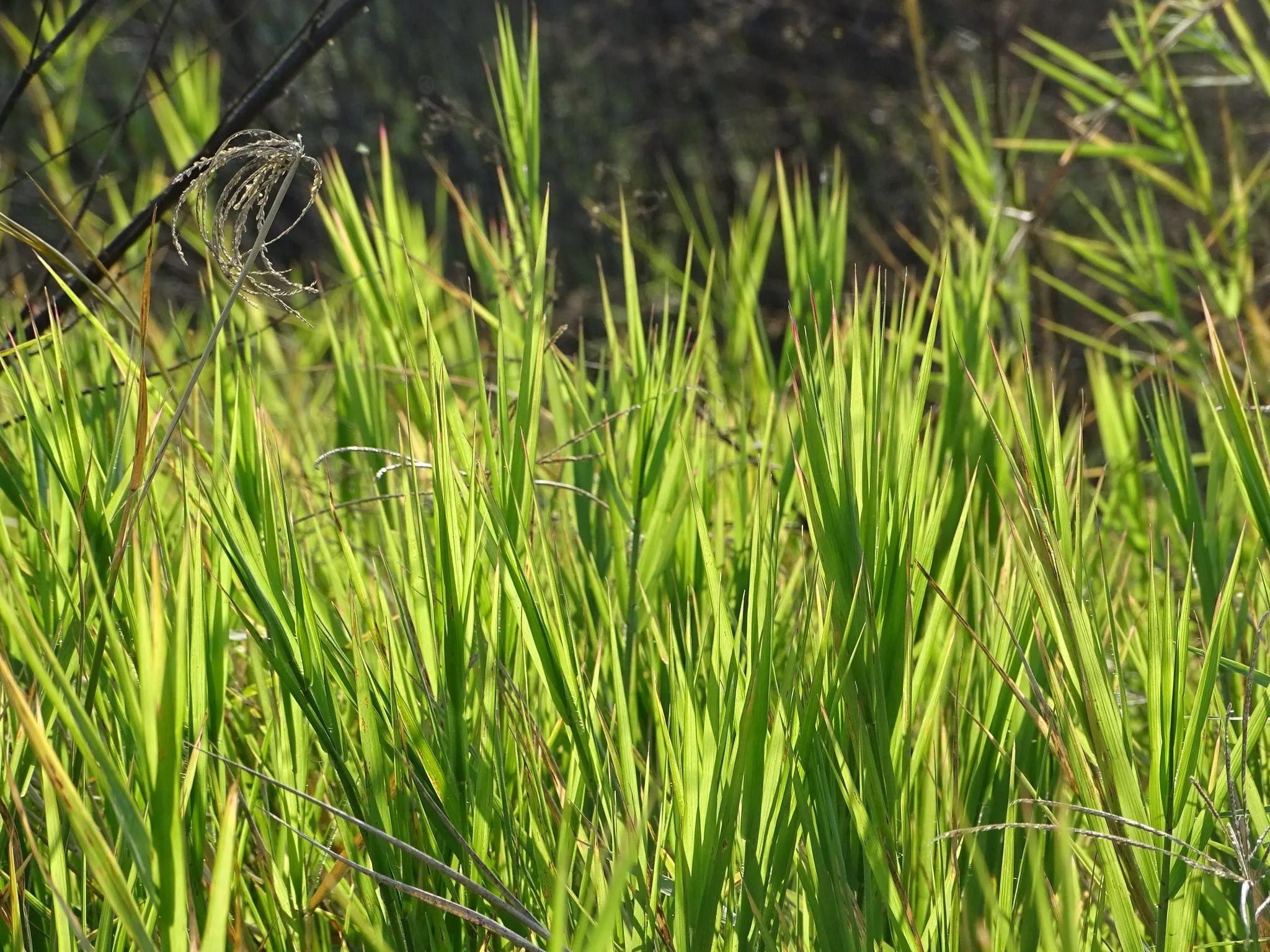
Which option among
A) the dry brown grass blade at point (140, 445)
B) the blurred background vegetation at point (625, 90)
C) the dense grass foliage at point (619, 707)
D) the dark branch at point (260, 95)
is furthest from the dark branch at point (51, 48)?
the blurred background vegetation at point (625, 90)

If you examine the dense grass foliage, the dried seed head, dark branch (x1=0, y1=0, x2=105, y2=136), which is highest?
dark branch (x1=0, y1=0, x2=105, y2=136)

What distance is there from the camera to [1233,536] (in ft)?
3.19

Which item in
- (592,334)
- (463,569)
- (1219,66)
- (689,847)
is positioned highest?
(1219,66)

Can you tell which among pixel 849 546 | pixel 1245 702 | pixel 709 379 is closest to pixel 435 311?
pixel 709 379

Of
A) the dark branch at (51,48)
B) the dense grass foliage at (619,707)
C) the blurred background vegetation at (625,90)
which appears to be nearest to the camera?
the dense grass foliage at (619,707)

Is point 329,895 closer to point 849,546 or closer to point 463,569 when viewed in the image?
point 463,569

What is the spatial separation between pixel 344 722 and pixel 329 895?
0.30ft

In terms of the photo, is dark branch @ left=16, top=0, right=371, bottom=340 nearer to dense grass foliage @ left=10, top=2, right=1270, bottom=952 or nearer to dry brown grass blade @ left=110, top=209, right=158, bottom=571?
dense grass foliage @ left=10, top=2, right=1270, bottom=952

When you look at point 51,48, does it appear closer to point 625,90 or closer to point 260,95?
point 260,95

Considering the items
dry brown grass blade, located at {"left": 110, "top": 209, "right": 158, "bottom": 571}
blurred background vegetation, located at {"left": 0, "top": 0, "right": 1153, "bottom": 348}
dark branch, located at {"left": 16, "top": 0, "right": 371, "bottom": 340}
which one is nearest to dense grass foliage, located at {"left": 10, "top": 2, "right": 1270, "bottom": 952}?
dry brown grass blade, located at {"left": 110, "top": 209, "right": 158, "bottom": 571}

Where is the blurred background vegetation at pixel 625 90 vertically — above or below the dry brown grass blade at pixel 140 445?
above

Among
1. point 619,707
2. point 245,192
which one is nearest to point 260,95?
point 245,192

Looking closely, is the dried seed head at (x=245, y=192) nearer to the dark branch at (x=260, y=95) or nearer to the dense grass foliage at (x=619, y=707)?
the dense grass foliage at (x=619, y=707)

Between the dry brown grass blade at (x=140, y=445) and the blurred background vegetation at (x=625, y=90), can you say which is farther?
the blurred background vegetation at (x=625, y=90)
